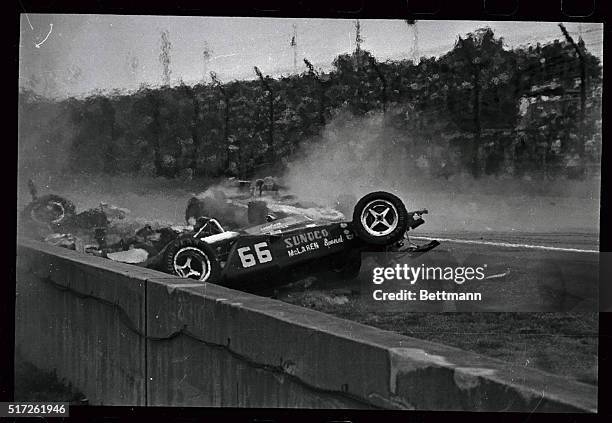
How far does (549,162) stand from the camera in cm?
538

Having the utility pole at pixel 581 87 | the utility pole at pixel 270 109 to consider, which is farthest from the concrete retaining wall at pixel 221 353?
the utility pole at pixel 581 87

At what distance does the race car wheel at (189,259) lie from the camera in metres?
5.50

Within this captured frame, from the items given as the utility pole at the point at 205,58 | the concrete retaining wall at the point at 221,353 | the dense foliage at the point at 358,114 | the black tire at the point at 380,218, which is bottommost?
the concrete retaining wall at the point at 221,353

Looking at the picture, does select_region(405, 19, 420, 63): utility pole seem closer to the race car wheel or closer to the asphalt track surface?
the asphalt track surface

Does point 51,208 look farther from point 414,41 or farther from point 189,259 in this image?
point 414,41

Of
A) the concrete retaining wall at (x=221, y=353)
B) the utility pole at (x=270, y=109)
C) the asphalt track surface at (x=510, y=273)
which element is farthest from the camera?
the utility pole at (x=270, y=109)

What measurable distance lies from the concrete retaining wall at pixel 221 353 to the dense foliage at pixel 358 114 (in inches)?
26.1

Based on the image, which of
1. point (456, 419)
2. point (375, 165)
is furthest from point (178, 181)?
point (456, 419)

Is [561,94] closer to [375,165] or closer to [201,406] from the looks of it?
[375,165]

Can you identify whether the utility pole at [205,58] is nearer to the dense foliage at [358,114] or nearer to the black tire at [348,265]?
the dense foliage at [358,114]

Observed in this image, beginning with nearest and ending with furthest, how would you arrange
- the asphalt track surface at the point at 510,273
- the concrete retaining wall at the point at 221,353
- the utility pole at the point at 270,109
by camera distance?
the concrete retaining wall at the point at 221,353 → the asphalt track surface at the point at 510,273 → the utility pole at the point at 270,109

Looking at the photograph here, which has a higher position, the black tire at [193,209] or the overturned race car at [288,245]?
the black tire at [193,209]

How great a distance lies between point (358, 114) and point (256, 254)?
97cm

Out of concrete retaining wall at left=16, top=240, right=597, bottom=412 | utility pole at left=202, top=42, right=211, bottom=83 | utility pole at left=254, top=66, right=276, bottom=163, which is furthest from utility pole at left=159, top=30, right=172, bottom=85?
concrete retaining wall at left=16, top=240, right=597, bottom=412
